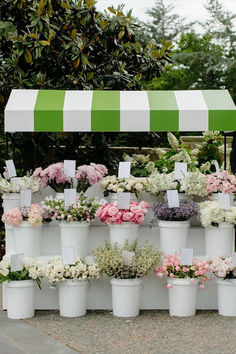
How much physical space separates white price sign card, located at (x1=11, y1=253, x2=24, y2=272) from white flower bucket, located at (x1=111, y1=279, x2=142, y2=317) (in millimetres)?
869

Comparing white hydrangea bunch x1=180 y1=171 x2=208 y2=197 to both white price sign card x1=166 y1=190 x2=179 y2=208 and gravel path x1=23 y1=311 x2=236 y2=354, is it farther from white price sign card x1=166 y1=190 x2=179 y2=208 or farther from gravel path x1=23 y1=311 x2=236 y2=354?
gravel path x1=23 y1=311 x2=236 y2=354

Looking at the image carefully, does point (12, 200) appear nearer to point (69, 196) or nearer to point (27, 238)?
point (27, 238)

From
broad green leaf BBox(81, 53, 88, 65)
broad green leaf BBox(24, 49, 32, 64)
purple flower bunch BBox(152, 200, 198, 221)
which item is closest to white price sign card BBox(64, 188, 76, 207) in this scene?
purple flower bunch BBox(152, 200, 198, 221)

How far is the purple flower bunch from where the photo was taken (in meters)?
5.81

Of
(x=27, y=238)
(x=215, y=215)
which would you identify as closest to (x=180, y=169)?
(x=215, y=215)

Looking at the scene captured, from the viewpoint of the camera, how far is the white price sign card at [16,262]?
5.64 metres

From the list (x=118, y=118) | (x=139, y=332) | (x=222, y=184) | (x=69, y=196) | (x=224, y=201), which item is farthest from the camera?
(x=118, y=118)

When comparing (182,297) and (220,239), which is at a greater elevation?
(220,239)

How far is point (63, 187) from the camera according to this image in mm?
6176

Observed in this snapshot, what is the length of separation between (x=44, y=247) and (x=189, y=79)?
2298cm

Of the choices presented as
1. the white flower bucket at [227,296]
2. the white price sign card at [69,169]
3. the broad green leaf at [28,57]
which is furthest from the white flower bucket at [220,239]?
the broad green leaf at [28,57]

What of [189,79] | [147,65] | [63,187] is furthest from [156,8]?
[63,187]

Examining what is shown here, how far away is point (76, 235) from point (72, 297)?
0.60 m

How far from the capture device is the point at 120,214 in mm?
5801
